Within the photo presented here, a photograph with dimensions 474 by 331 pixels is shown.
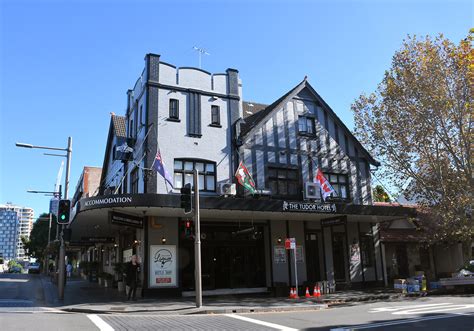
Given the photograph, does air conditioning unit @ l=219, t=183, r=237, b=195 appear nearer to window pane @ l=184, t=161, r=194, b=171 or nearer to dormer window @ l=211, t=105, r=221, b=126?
window pane @ l=184, t=161, r=194, b=171

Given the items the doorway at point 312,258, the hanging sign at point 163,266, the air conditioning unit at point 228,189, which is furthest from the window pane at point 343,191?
the hanging sign at point 163,266

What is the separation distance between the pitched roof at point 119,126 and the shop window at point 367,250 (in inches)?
638

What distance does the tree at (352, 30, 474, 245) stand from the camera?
20984 millimetres

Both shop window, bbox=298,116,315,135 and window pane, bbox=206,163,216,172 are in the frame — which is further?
shop window, bbox=298,116,315,135

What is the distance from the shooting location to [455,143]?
2230 cm

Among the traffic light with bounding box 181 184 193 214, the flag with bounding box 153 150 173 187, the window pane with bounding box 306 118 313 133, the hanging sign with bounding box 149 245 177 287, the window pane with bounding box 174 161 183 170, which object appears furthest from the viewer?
the window pane with bounding box 306 118 313 133

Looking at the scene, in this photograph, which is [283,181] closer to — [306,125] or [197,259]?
[306,125]

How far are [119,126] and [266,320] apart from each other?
68.5ft

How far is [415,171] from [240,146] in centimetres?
991

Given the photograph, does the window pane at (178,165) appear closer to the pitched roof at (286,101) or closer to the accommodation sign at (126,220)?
the accommodation sign at (126,220)

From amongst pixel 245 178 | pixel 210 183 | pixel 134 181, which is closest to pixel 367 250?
pixel 245 178

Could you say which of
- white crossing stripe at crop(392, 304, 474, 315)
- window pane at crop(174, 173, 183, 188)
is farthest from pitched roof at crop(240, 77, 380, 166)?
white crossing stripe at crop(392, 304, 474, 315)

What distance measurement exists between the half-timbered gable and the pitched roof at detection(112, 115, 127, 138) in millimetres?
8575

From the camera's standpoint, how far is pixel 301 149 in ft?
82.4
